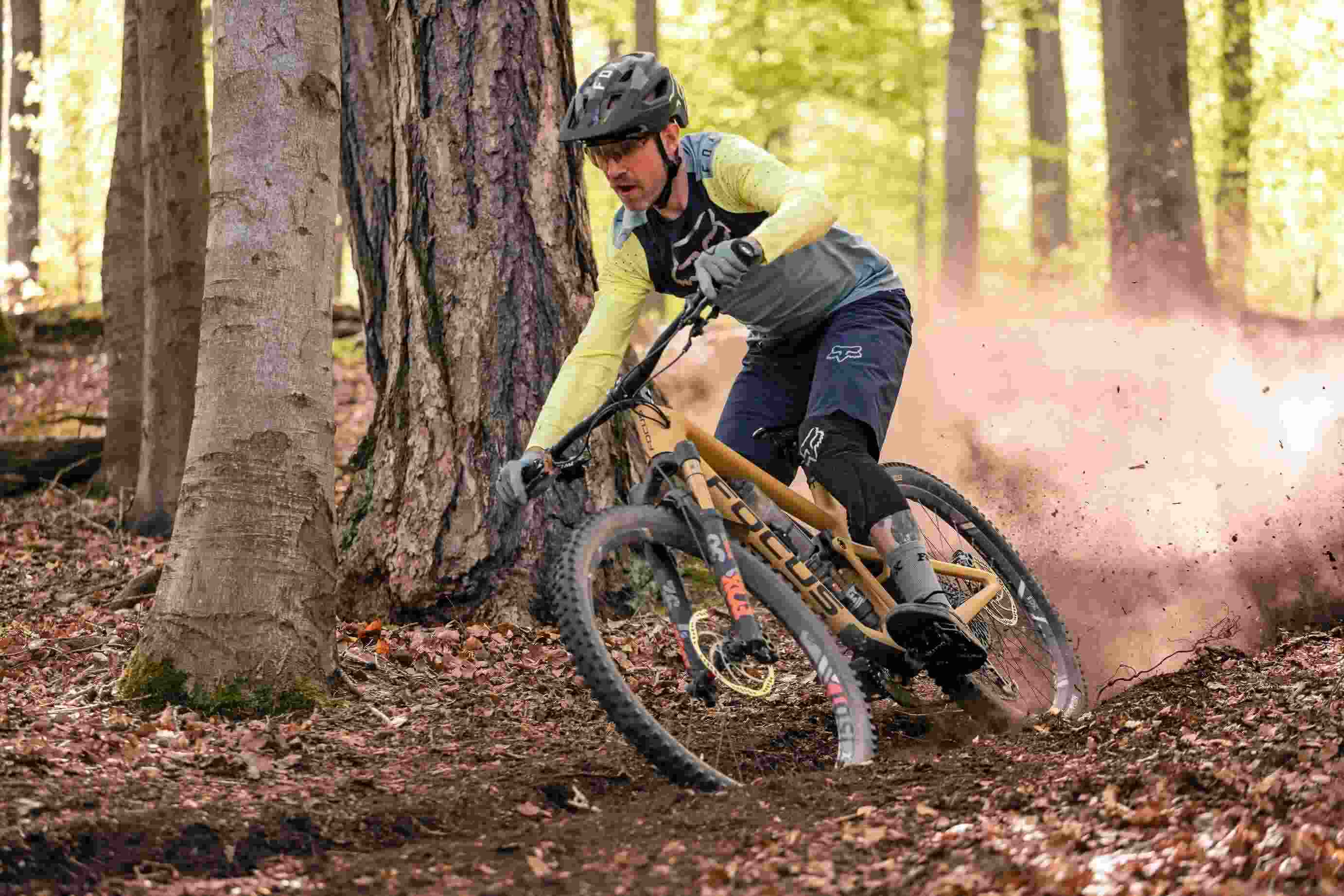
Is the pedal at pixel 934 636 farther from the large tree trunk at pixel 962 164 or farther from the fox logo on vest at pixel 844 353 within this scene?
the large tree trunk at pixel 962 164

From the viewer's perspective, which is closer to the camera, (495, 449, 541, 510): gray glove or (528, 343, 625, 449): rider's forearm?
(495, 449, 541, 510): gray glove

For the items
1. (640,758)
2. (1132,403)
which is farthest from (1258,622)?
(640,758)

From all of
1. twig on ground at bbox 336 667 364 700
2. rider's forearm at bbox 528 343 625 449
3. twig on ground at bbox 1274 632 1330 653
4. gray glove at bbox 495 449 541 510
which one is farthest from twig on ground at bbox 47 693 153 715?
twig on ground at bbox 1274 632 1330 653

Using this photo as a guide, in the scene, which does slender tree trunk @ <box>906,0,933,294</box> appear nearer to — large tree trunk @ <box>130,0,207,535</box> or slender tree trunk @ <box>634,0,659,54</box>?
slender tree trunk @ <box>634,0,659,54</box>

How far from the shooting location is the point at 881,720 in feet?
17.3

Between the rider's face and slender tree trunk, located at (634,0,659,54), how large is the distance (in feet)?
39.8

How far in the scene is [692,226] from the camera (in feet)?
15.1

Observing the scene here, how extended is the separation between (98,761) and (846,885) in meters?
2.44

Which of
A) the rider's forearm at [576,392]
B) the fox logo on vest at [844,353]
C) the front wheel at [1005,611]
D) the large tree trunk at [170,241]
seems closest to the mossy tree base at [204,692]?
the rider's forearm at [576,392]

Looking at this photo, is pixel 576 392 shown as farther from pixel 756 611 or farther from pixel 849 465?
pixel 756 611

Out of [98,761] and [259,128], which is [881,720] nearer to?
[98,761]

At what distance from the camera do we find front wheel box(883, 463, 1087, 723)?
5.55m

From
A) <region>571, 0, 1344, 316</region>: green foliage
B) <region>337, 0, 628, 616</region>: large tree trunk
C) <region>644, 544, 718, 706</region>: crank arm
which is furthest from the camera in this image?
<region>571, 0, 1344, 316</region>: green foliage

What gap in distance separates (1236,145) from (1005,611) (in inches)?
585
